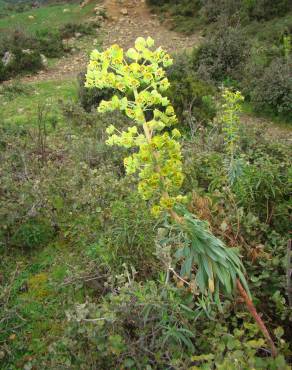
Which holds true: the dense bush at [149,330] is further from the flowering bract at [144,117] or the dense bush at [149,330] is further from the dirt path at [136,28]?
the dirt path at [136,28]

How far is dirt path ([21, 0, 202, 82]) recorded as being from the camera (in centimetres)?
1271

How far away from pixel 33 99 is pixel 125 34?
6.87m

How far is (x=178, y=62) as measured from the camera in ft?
29.3

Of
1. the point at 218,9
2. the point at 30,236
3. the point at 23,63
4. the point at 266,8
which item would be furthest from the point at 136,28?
the point at 30,236

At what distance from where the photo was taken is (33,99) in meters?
9.98

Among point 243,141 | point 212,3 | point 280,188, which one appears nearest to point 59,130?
point 243,141

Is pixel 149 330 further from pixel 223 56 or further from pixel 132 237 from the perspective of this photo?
pixel 223 56

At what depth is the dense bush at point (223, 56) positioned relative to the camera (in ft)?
31.8

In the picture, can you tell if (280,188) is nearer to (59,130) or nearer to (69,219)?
(69,219)

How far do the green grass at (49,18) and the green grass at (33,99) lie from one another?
6.65 m

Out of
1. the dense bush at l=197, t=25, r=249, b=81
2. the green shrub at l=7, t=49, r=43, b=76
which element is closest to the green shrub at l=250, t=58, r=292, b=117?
the dense bush at l=197, t=25, r=249, b=81

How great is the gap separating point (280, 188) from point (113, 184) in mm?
1575

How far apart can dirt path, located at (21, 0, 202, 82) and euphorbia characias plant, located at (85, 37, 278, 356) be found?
10.4m

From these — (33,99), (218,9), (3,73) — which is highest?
(218,9)
